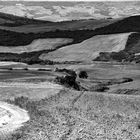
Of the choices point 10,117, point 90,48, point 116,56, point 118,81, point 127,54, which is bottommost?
point 90,48

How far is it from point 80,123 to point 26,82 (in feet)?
109

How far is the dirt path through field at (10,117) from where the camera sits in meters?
39.0

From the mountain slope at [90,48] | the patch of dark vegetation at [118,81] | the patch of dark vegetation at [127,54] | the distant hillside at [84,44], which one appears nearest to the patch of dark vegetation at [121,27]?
the distant hillside at [84,44]

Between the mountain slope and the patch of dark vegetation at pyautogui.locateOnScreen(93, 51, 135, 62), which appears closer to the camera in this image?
the patch of dark vegetation at pyautogui.locateOnScreen(93, 51, 135, 62)

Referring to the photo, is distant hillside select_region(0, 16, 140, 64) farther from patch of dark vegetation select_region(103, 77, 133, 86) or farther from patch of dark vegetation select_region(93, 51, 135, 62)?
patch of dark vegetation select_region(103, 77, 133, 86)

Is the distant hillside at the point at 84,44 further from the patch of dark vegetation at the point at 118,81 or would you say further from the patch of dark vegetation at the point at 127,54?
the patch of dark vegetation at the point at 118,81

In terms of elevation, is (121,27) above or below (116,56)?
above

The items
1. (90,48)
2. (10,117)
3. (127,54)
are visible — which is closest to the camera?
(10,117)

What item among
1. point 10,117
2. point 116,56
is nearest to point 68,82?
point 10,117

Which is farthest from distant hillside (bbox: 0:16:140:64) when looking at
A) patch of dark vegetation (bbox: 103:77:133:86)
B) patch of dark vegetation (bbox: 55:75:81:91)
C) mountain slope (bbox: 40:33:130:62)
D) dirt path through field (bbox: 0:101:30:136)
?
dirt path through field (bbox: 0:101:30:136)

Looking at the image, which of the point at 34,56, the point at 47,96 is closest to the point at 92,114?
the point at 47,96

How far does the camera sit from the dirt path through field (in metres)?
39.0

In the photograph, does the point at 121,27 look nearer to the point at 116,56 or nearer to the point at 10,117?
the point at 116,56

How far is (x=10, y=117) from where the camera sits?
44.6 m
